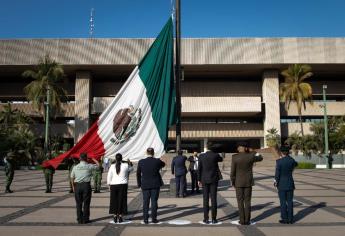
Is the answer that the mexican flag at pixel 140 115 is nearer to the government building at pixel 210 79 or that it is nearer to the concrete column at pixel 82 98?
the government building at pixel 210 79

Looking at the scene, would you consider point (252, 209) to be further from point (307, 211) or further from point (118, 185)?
point (118, 185)

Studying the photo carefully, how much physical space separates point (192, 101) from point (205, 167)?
1803 inches

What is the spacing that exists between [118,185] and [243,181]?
8.49 feet

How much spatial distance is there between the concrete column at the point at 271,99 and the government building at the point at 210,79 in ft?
0.42

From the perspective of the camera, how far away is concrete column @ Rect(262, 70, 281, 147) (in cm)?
5300

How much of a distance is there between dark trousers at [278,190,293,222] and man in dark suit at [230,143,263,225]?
764 millimetres

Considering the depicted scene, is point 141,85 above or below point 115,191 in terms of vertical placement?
above

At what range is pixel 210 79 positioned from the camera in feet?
190

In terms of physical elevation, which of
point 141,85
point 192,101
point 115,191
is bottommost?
point 115,191

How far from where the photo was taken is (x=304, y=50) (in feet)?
168

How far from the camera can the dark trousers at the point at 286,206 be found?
8281 millimetres

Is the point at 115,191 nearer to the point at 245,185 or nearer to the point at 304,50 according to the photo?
the point at 245,185

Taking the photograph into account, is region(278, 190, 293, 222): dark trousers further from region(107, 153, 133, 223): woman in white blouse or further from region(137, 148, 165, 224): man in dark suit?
region(107, 153, 133, 223): woman in white blouse

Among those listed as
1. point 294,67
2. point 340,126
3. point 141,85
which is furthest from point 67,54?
point 141,85
